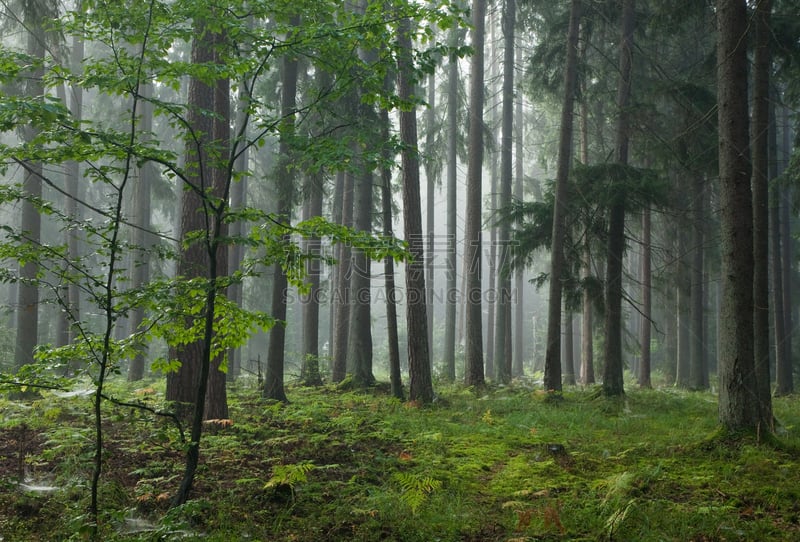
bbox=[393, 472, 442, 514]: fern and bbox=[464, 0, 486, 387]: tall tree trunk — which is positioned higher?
bbox=[464, 0, 486, 387]: tall tree trunk

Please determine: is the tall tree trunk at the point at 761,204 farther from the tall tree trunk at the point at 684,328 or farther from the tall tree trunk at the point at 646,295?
the tall tree trunk at the point at 684,328

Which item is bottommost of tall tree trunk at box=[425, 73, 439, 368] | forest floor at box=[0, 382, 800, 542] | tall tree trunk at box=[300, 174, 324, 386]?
forest floor at box=[0, 382, 800, 542]

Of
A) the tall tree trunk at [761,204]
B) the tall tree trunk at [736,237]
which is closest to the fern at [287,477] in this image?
the tall tree trunk at [736,237]

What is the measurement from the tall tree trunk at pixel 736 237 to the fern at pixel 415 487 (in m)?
4.09

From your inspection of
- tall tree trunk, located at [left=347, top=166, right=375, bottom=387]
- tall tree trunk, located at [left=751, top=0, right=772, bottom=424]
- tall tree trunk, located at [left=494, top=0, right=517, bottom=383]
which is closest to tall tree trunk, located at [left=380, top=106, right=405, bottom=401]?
tall tree trunk, located at [left=347, top=166, right=375, bottom=387]

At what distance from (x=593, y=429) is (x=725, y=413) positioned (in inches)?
95.5

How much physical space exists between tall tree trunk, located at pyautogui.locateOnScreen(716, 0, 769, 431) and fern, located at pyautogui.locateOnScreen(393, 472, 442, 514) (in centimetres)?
409

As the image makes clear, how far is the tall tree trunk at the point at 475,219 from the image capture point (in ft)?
49.0

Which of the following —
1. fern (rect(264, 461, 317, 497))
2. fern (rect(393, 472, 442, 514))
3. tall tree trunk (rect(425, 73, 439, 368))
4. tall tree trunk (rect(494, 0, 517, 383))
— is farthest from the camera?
tall tree trunk (rect(425, 73, 439, 368))

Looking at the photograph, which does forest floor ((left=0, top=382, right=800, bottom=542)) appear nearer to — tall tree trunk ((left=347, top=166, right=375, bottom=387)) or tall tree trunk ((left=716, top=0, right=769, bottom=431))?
tall tree trunk ((left=716, top=0, right=769, bottom=431))

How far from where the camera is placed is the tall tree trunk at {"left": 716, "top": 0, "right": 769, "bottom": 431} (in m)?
6.94

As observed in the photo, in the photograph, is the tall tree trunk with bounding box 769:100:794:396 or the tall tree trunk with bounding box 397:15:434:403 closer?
the tall tree trunk with bounding box 397:15:434:403

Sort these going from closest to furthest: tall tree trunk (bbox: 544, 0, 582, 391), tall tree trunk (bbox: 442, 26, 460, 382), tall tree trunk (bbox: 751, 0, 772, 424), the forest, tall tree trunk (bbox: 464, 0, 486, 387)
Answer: the forest, tall tree trunk (bbox: 751, 0, 772, 424), tall tree trunk (bbox: 544, 0, 582, 391), tall tree trunk (bbox: 464, 0, 486, 387), tall tree trunk (bbox: 442, 26, 460, 382)

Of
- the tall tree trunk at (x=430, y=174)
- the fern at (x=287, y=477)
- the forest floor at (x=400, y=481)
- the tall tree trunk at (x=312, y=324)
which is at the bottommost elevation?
the forest floor at (x=400, y=481)
